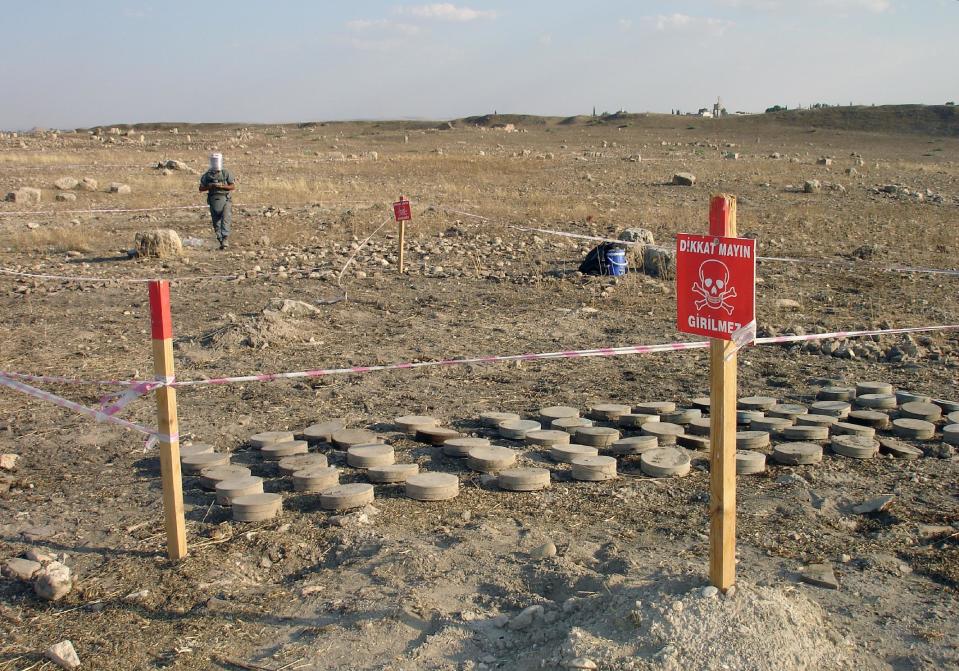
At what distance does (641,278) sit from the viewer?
1320 centimetres

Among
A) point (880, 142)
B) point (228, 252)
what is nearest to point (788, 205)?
point (228, 252)

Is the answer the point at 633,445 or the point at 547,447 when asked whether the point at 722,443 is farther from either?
the point at 547,447

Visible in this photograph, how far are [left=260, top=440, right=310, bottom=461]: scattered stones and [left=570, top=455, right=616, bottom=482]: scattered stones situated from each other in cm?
194

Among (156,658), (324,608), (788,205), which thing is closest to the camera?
(156,658)

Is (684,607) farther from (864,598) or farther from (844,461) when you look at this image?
(844,461)

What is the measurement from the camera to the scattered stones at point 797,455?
20.8ft

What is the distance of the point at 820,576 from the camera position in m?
4.54

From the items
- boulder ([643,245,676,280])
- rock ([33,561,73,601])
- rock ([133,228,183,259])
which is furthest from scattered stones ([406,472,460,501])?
rock ([133,228,183,259])

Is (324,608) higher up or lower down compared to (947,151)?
lower down

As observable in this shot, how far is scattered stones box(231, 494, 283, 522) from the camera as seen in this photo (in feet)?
17.9

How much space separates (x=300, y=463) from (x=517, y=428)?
1.65 m

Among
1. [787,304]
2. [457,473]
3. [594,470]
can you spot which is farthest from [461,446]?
[787,304]

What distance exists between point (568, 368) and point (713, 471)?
530 centimetres

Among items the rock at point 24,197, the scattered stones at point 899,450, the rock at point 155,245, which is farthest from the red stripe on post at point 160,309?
the rock at point 24,197
